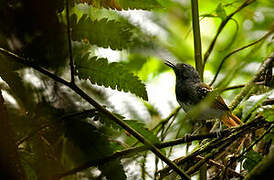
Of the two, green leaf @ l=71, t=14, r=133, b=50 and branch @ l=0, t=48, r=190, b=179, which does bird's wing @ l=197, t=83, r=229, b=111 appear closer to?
green leaf @ l=71, t=14, r=133, b=50

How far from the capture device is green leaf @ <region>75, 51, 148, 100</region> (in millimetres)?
1648

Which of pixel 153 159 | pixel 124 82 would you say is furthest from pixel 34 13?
pixel 153 159

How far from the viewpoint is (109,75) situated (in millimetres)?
1684

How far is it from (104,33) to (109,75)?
20 cm

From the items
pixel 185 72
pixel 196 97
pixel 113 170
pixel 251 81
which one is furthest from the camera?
pixel 185 72

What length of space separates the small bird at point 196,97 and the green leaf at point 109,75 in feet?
2.57

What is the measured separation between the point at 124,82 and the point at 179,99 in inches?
50.0

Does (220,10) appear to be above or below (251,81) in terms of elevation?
above

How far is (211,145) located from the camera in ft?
5.39

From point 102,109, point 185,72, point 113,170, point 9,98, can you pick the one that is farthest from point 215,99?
point 102,109

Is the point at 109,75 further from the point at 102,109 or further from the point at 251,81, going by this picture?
the point at 251,81

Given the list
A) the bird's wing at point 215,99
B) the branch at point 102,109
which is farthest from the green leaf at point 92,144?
the bird's wing at point 215,99

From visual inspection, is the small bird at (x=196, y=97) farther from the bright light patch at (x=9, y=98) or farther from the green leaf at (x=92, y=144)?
the bright light patch at (x=9, y=98)

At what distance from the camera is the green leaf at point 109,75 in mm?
1648
